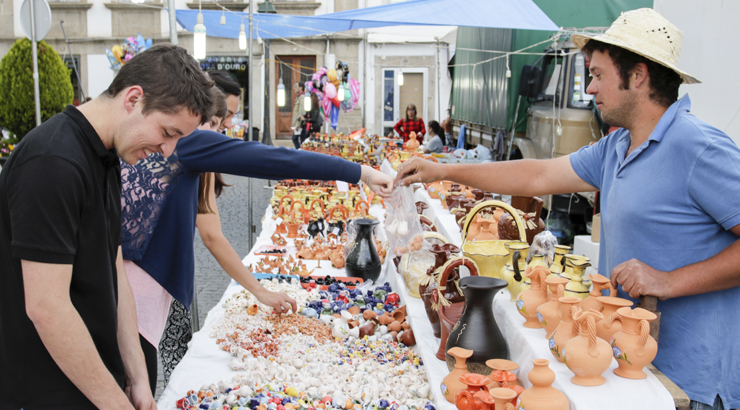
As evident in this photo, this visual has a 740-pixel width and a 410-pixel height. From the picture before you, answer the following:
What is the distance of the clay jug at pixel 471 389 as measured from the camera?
1569mm

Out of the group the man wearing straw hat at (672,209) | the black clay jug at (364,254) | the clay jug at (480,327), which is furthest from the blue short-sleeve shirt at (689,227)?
the black clay jug at (364,254)

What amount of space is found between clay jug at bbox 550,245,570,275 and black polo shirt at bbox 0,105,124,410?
4.92 ft

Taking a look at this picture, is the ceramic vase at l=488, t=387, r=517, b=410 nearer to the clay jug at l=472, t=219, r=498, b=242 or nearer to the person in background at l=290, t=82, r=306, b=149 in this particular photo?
the clay jug at l=472, t=219, r=498, b=242

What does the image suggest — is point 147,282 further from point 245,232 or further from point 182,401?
point 245,232

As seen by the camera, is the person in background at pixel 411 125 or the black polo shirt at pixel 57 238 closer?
the black polo shirt at pixel 57 238

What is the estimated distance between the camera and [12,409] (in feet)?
4.03

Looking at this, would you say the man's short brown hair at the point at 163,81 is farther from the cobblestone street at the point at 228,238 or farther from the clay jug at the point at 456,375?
the cobblestone street at the point at 228,238

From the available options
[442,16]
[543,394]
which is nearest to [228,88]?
[543,394]

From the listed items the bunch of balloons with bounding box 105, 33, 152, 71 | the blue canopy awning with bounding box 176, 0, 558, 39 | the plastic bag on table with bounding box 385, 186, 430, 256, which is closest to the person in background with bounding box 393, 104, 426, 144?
the blue canopy awning with bounding box 176, 0, 558, 39

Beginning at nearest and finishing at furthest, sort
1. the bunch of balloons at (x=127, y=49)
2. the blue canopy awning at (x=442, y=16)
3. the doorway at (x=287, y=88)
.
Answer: the blue canopy awning at (x=442, y=16) < the bunch of balloons at (x=127, y=49) < the doorway at (x=287, y=88)

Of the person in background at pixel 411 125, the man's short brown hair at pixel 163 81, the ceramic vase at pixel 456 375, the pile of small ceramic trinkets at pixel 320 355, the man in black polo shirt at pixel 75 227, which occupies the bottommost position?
the pile of small ceramic trinkets at pixel 320 355

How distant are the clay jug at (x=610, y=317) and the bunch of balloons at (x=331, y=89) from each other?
982cm

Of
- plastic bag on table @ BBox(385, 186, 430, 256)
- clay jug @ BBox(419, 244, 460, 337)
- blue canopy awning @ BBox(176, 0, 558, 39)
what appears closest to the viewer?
clay jug @ BBox(419, 244, 460, 337)

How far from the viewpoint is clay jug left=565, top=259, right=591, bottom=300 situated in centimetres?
183
